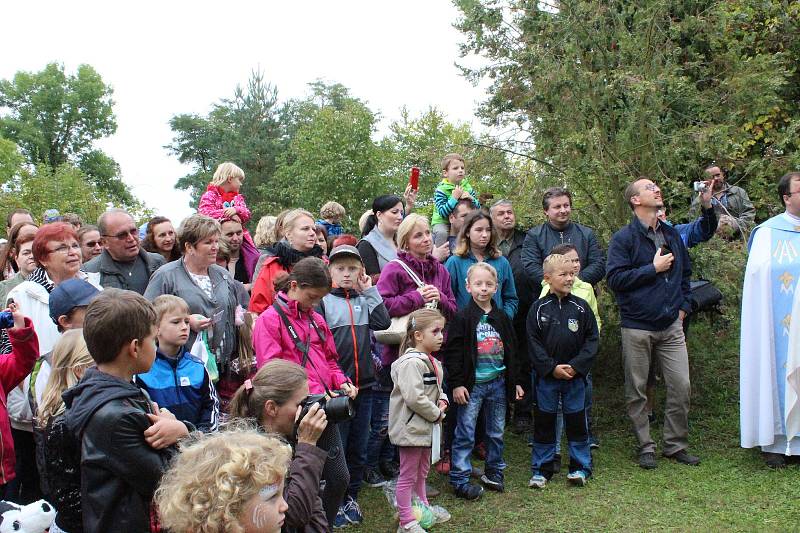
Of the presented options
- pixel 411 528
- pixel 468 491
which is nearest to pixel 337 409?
pixel 411 528

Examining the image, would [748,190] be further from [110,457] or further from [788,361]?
[110,457]

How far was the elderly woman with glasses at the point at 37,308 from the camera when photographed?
4508 millimetres

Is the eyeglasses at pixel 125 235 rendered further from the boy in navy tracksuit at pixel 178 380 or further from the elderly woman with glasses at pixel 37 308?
the boy in navy tracksuit at pixel 178 380

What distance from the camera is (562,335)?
243 inches

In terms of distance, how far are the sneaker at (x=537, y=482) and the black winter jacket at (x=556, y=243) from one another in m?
1.88

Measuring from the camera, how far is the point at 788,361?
623 cm

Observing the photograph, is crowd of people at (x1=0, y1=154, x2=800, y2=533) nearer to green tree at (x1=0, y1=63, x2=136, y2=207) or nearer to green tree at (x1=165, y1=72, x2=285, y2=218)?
green tree at (x1=165, y1=72, x2=285, y2=218)

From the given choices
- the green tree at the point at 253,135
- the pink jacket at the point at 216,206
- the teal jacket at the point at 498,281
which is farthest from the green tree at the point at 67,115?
the teal jacket at the point at 498,281

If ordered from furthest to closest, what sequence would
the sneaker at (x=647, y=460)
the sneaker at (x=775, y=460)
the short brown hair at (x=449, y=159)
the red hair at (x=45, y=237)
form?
the short brown hair at (x=449, y=159) → the sneaker at (x=647, y=460) → the sneaker at (x=775, y=460) → the red hair at (x=45, y=237)

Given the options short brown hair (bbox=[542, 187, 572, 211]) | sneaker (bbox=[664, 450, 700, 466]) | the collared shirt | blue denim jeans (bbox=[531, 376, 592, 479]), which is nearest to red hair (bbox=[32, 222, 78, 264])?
blue denim jeans (bbox=[531, 376, 592, 479])

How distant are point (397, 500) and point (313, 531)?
6.82 feet

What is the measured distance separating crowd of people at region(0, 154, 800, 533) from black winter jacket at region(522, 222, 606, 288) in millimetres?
21

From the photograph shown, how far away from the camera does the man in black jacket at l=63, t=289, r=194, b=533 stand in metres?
2.70

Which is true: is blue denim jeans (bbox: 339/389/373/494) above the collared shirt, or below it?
below
